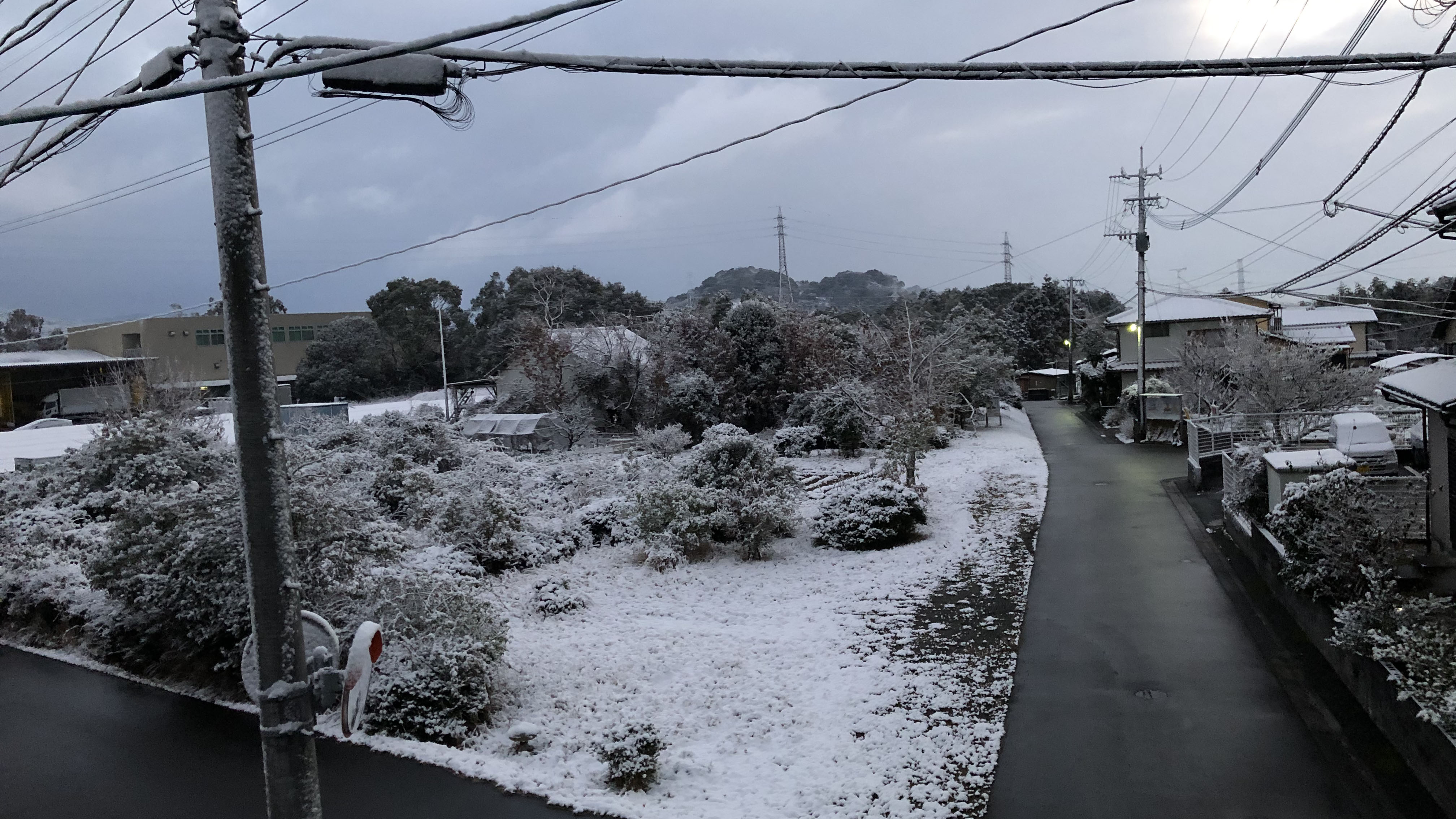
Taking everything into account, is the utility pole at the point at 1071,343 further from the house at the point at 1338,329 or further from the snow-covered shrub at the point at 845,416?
the snow-covered shrub at the point at 845,416

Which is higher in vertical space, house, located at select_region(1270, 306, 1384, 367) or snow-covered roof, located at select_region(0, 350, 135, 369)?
snow-covered roof, located at select_region(0, 350, 135, 369)

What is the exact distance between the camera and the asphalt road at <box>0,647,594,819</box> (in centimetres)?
663

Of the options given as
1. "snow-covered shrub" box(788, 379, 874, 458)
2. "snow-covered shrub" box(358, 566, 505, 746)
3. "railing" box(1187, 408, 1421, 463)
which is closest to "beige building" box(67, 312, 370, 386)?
"snow-covered shrub" box(788, 379, 874, 458)

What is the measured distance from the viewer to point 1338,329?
4303 cm

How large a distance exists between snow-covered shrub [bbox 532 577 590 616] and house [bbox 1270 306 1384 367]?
33449 mm

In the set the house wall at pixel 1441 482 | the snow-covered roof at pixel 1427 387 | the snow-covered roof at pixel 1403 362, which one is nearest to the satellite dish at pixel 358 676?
the snow-covered roof at pixel 1427 387

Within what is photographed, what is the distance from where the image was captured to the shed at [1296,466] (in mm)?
12766

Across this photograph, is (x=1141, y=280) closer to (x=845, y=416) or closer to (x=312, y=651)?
(x=845, y=416)

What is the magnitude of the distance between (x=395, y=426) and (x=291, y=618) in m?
18.5

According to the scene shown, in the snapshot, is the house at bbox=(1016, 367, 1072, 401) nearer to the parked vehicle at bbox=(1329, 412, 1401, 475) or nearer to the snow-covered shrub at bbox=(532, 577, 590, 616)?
the parked vehicle at bbox=(1329, 412, 1401, 475)

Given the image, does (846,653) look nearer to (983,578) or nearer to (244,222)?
(983,578)

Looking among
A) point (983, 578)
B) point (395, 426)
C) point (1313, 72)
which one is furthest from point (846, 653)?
point (395, 426)

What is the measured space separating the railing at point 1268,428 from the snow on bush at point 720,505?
1144cm

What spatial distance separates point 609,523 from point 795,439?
404 inches
